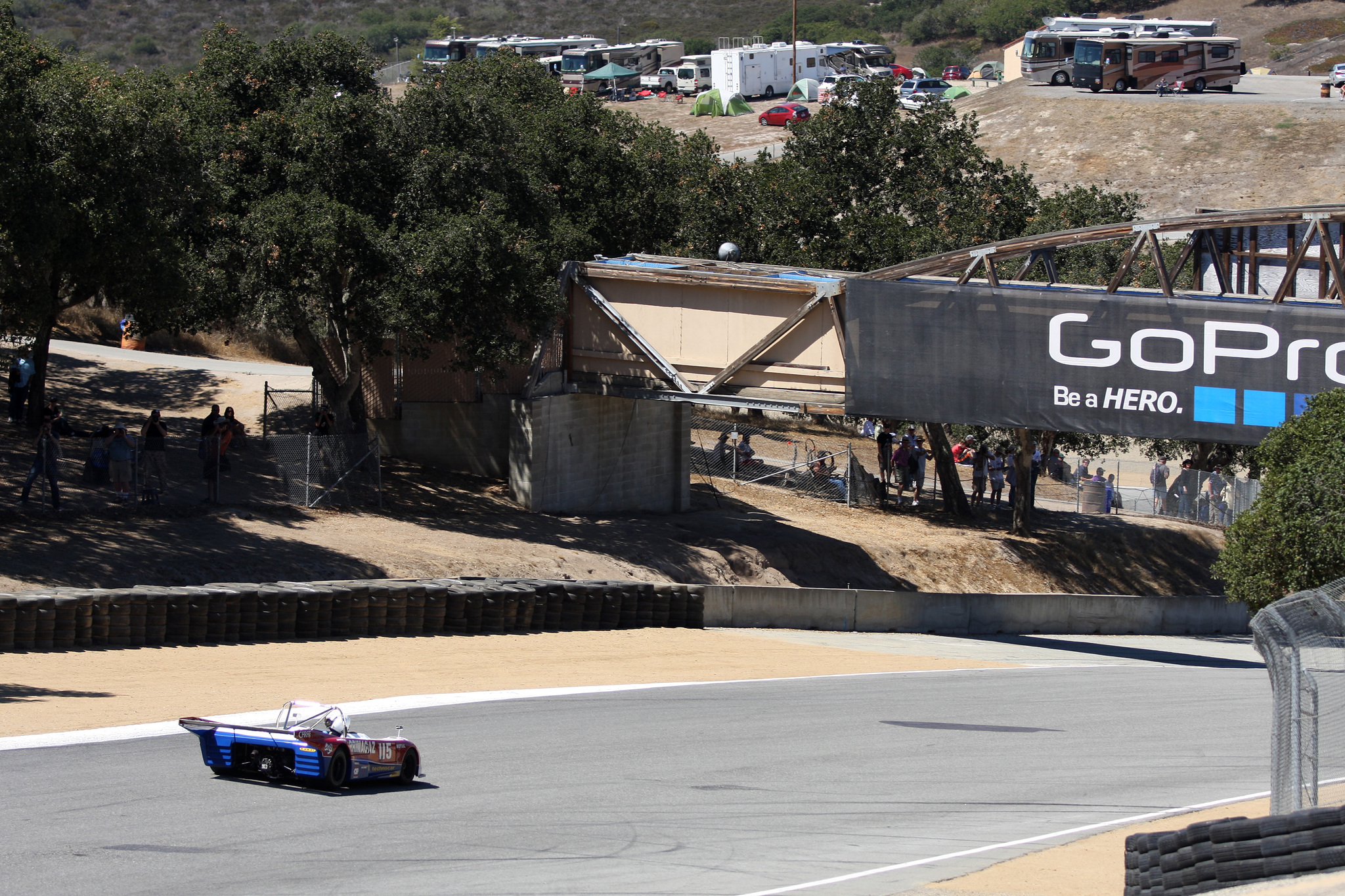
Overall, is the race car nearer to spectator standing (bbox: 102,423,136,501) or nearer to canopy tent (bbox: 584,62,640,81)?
spectator standing (bbox: 102,423,136,501)

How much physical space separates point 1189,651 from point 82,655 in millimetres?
22332

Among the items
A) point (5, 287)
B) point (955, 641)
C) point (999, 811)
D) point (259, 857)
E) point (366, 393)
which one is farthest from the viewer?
point (366, 393)

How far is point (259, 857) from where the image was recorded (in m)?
10.5

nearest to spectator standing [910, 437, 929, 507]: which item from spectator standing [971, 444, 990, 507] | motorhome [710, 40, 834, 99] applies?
spectator standing [971, 444, 990, 507]

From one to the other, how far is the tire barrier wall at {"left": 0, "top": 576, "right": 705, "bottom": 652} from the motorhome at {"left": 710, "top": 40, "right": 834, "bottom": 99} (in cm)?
7874

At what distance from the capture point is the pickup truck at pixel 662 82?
10906 centimetres

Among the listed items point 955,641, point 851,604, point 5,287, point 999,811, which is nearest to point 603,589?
point 851,604

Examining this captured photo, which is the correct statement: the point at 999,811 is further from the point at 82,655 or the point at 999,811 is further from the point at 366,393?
the point at 366,393

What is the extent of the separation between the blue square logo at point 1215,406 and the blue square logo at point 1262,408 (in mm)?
190

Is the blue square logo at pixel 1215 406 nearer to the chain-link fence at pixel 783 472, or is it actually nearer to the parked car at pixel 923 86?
the chain-link fence at pixel 783 472

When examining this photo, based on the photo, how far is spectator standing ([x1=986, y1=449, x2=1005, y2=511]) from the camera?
4269cm

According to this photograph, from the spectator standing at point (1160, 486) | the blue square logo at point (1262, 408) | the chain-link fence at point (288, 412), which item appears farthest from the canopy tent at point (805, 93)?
the blue square logo at point (1262, 408)

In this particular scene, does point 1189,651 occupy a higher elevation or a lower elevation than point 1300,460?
lower

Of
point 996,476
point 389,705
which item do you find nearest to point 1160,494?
point 996,476
